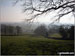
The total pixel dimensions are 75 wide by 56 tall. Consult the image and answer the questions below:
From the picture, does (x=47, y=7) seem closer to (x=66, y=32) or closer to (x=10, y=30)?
(x=66, y=32)

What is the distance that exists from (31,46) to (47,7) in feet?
2.06

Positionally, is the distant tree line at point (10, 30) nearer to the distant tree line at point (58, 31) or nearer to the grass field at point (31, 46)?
the grass field at point (31, 46)

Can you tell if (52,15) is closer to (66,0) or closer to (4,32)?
(66,0)

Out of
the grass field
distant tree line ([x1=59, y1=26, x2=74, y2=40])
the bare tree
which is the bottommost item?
the grass field

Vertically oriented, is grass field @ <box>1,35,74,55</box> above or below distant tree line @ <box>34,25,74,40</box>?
below

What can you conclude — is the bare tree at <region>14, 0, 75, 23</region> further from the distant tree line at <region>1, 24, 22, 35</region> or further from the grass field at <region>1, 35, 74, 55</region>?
the grass field at <region>1, 35, 74, 55</region>

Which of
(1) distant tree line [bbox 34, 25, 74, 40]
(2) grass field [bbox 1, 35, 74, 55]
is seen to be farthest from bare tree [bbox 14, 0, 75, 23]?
(2) grass field [bbox 1, 35, 74, 55]

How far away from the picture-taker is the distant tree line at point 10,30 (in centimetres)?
206

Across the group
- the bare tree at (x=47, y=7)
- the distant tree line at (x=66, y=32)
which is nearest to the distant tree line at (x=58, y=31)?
the distant tree line at (x=66, y=32)

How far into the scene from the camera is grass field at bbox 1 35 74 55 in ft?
6.68

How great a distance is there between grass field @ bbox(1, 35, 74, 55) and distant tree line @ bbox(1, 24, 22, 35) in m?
0.06

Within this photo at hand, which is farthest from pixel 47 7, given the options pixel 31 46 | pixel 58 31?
pixel 31 46

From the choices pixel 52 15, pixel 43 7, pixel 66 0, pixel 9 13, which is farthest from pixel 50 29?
pixel 9 13

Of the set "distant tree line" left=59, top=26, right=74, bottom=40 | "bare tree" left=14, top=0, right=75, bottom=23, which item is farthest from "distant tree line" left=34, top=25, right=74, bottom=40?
"bare tree" left=14, top=0, right=75, bottom=23
